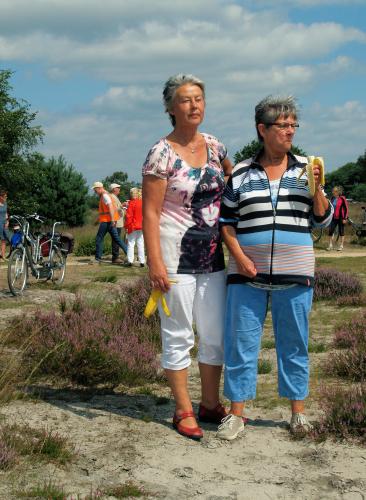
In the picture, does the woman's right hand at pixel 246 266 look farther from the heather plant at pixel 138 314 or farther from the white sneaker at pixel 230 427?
the heather plant at pixel 138 314

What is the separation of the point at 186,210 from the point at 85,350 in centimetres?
175

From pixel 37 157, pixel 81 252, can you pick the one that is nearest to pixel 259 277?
pixel 81 252

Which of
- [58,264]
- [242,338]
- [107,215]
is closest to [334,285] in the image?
[58,264]

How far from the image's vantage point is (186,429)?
4.51m

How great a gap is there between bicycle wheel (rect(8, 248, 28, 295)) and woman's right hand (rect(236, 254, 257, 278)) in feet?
22.8

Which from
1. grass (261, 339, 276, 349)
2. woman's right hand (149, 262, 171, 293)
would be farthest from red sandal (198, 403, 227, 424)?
grass (261, 339, 276, 349)

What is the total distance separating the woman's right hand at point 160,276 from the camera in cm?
437

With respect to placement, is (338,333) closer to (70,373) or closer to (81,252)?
(70,373)

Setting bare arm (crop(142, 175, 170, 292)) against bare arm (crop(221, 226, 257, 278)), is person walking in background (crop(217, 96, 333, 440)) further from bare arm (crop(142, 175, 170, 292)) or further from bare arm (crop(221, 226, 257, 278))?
bare arm (crop(142, 175, 170, 292))

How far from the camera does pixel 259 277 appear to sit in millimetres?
4383

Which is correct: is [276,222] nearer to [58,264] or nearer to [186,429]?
[186,429]

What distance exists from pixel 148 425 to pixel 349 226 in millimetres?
24621

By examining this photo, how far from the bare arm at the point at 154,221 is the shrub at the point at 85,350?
4.20 feet

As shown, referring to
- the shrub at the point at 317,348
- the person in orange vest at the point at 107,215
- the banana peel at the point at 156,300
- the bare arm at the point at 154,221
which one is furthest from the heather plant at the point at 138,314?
the person in orange vest at the point at 107,215
